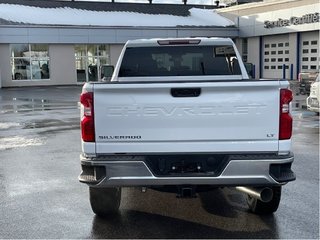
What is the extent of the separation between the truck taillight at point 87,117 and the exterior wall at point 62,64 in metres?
31.6

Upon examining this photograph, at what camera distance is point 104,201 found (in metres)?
5.03

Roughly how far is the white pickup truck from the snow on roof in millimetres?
31811

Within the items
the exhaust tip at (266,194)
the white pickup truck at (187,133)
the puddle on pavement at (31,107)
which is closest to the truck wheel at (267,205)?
the exhaust tip at (266,194)

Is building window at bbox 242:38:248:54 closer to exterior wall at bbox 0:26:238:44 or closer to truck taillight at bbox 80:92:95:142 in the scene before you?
exterior wall at bbox 0:26:238:44

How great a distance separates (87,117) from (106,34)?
3221cm

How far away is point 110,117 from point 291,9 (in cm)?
3247

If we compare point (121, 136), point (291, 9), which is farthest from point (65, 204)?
point (291, 9)

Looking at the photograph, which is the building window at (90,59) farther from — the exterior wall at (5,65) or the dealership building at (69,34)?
the exterior wall at (5,65)

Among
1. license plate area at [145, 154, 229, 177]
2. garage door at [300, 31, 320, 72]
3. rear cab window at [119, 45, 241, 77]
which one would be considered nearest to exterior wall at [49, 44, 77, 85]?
garage door at [300, 31, 320, 72]

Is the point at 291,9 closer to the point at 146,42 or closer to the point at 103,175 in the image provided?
the point at 146,42

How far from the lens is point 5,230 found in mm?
4781

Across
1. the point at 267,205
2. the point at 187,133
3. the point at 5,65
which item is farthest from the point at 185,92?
the point at 5,65

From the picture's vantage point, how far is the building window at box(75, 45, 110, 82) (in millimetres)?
36344

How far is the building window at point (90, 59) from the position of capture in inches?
1431
